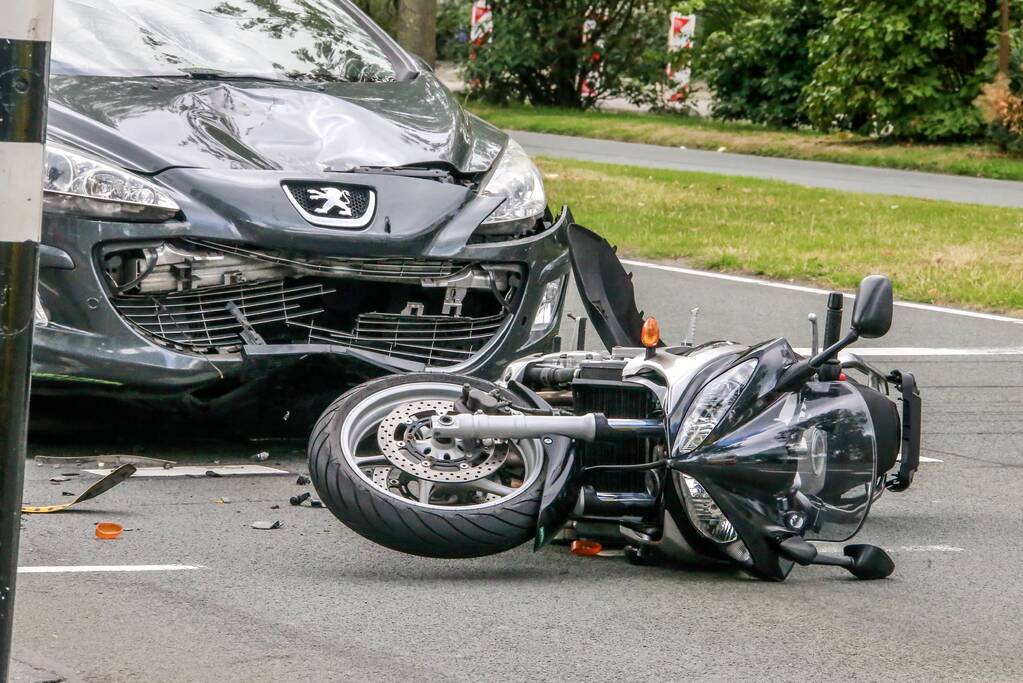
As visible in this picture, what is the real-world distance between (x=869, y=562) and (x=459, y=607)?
1174 mm

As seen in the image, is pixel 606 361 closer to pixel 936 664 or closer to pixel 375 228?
pixel 375 228

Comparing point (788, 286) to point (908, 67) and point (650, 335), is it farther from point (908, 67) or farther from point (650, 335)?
point (908, 67)

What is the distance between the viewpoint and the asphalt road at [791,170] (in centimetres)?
1805

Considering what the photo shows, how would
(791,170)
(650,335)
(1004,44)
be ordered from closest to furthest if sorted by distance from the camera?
(650,335) → (791,170) → (1004,44)

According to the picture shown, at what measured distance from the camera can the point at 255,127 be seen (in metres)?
6.22

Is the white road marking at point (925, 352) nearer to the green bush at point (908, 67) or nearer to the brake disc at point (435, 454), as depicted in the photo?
the brake disc at point (435, 454)

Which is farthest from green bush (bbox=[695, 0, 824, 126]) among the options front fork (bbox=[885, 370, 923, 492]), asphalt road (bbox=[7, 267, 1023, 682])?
front fork (bbox=[885, 370, 923, 492])

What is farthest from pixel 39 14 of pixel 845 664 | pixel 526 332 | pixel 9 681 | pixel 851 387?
pixel 526 332

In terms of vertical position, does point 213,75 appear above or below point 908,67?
below

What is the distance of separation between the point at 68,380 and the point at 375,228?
3.66 ft

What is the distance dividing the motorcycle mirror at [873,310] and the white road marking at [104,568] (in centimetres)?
189

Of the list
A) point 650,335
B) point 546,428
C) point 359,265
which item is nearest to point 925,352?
point 359,265

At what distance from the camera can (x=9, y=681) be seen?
382 cm

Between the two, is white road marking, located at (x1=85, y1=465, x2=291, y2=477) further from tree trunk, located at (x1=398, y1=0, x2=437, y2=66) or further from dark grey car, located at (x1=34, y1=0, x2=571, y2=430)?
tree trunk, located at (x1=398, y1=0, x2=437, y2=66)
